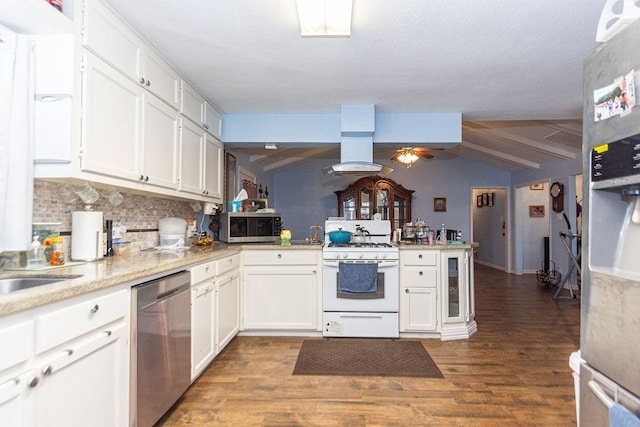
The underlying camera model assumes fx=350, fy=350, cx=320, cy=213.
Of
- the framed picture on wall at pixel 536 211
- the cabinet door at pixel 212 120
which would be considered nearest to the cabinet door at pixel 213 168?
the cabinet door at pixel 212 120

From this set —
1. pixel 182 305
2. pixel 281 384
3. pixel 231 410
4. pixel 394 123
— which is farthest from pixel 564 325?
pixel 182 305

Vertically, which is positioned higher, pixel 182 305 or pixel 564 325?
pixel 182 305

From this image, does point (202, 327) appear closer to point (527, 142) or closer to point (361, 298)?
point (361, 298)

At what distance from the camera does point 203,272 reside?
245 centimetres

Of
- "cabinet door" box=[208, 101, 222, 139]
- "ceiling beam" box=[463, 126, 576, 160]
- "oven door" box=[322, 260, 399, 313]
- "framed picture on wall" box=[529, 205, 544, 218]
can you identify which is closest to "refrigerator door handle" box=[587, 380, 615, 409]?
"oven door" box=[322, 260, 399, 313]

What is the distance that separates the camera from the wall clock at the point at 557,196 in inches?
234

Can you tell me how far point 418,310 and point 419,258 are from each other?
0.50 metres

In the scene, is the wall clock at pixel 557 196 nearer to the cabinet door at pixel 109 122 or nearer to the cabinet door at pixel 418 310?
the cabinet door at pixel 418 310

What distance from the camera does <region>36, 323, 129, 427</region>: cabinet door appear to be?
1169mm

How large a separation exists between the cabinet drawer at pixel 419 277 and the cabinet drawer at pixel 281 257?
0.88 meters

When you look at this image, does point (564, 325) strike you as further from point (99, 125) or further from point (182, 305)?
point (99, 125)

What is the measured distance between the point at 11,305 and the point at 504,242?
839 centimetres

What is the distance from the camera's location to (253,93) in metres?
3.17

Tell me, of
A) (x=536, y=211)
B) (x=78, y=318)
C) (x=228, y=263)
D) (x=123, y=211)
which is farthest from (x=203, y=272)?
(x=536, y=211)
